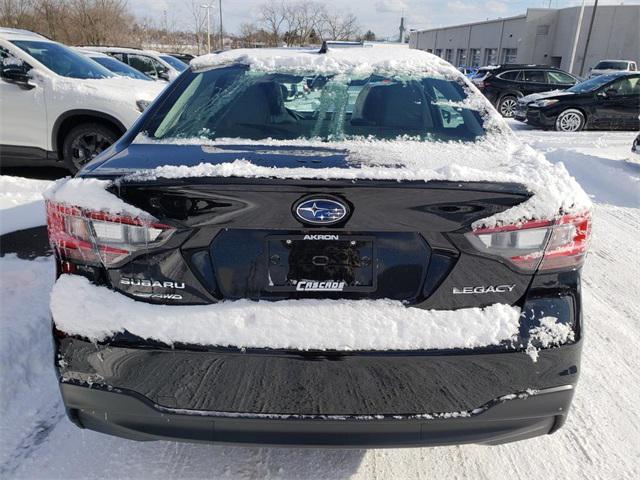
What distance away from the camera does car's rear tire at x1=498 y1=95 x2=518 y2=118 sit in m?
17.7

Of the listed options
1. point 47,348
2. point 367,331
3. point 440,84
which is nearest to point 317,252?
point 367,331

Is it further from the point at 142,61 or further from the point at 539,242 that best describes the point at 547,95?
the point at 539,242

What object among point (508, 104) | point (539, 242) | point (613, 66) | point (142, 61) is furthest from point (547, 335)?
point (613, 66)

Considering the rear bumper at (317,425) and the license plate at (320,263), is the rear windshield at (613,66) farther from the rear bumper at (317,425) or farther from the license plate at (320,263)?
the license plate at (320,263)

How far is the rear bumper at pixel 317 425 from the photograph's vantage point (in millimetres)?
1764

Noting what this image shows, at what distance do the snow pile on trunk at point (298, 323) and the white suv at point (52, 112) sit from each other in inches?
204

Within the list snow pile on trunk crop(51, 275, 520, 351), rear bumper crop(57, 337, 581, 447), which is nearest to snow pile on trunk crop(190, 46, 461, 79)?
snow pile on trunk crop(51, 275, 520, 351)

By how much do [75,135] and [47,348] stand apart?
14.6 feet

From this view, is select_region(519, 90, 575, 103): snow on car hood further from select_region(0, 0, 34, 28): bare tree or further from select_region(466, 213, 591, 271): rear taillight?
select_region(0, 0, 34, 28): bare tree

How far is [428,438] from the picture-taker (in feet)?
5.84

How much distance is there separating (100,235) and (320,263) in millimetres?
734

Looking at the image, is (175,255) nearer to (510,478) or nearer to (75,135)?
(510,478)

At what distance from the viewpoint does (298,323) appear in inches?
67.1

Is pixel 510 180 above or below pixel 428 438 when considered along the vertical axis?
above
